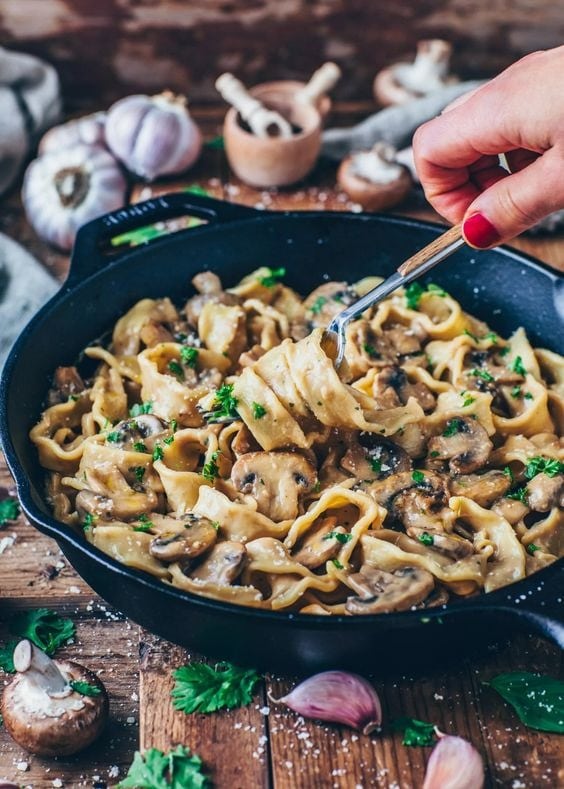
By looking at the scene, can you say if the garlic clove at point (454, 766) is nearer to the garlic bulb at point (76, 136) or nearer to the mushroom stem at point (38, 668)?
the mushroom stem at point (38, 668)

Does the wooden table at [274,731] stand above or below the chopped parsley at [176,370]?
below

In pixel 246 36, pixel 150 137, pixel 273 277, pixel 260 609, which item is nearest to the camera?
pixel 260 609

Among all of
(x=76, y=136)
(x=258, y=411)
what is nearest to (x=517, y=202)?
(x=258, y=411)

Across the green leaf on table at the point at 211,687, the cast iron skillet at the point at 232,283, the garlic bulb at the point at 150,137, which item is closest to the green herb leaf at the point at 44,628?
the cast iron skillet at the point at 232,283

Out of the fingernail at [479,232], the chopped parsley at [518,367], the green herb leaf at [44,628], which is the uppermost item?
the fingernail at [479,232]

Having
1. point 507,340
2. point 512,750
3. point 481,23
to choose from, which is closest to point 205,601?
point 512,750

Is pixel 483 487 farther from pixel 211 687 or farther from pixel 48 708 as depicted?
pixel 48 708

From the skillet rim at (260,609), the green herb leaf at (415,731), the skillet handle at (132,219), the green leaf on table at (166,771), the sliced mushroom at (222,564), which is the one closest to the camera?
the skillet rim at (260,609)
